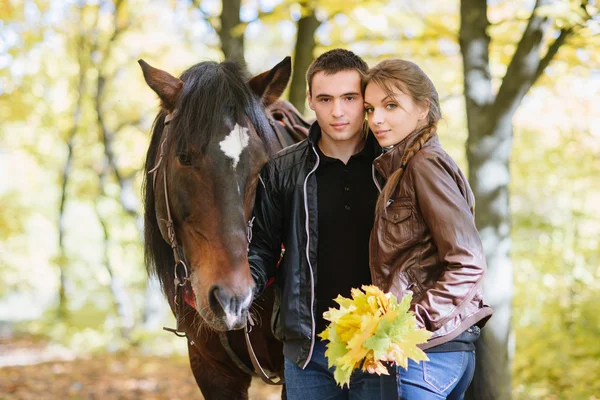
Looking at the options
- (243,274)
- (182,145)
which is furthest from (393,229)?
(182,145)

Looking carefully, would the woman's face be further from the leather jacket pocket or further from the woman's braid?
the leather jacket pocket

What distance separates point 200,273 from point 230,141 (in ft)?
1.81

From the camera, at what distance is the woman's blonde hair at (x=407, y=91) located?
212 cm

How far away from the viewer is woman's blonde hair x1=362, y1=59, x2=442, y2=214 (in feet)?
6.95

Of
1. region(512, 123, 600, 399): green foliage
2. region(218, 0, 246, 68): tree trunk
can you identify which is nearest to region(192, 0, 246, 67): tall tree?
region(218, 0, 246, 68): tree trunk

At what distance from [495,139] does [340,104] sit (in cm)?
222

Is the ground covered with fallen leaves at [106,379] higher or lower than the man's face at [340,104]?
lower

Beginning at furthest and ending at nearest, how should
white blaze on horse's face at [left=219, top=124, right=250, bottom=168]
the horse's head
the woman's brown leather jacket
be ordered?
white blaze on horse's face at [left=219, top=124, right=250, bottom=168]
the horse's head
the woman's brown leather jacket

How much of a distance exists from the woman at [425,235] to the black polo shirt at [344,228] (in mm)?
213

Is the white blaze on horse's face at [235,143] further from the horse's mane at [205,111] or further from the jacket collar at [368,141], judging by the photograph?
the jacket collar at [368,141]

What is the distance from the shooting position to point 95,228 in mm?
19641

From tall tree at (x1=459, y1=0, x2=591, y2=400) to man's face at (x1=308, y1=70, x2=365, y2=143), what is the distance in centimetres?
211

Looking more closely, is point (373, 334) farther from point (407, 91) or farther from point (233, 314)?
point (407, 91)

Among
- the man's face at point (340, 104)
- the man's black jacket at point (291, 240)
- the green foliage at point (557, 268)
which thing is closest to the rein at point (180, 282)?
the man's black jacket at point (291, 240)
